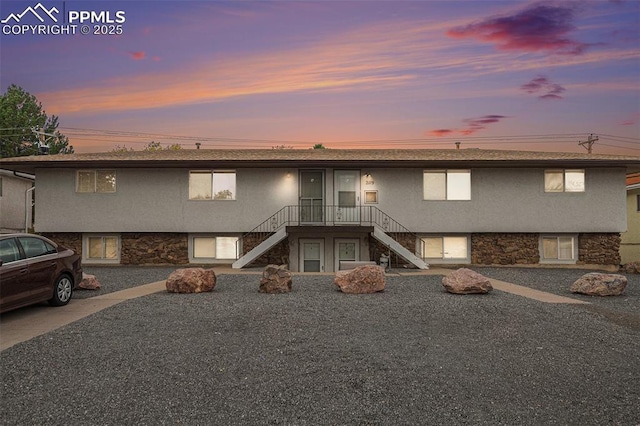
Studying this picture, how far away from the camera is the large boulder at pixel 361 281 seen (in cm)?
1001

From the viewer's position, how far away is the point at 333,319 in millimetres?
7270

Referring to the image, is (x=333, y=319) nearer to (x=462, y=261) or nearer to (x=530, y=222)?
(x=462, y=261)

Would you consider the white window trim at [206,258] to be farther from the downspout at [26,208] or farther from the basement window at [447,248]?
the downspout at [26,208]

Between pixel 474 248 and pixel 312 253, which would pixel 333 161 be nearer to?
pixel 312 253

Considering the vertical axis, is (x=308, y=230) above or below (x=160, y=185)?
below

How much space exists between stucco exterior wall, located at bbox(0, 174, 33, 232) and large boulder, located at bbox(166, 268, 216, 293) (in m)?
16.7

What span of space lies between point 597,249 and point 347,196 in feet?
35.6

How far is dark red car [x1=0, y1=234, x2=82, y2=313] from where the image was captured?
24.5 ft

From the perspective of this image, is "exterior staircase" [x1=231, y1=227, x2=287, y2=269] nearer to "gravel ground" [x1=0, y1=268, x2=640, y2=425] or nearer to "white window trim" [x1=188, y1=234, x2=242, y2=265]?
"white window trim" [x1=188, y1=234, x2=242, y2=265]

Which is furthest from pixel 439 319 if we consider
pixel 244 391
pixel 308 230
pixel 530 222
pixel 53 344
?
pixel 530 222

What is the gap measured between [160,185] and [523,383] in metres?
16.0

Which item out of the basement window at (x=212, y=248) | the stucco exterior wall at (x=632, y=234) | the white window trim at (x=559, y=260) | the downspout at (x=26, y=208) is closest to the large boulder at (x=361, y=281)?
the basement window at (x=212, y=248)

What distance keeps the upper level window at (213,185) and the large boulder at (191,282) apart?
752 cm

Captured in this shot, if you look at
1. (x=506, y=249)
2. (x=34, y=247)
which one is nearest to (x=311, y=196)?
(x=506, y=249)
